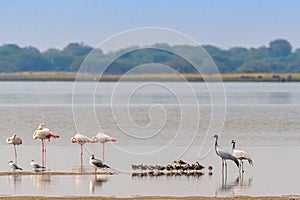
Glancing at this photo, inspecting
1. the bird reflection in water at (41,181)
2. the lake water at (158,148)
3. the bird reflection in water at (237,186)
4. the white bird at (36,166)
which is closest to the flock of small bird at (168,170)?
the lake water at (158,148)

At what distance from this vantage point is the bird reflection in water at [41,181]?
553 inches

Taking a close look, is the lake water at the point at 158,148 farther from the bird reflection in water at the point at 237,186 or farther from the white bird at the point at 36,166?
the white bird at the point at 36,166

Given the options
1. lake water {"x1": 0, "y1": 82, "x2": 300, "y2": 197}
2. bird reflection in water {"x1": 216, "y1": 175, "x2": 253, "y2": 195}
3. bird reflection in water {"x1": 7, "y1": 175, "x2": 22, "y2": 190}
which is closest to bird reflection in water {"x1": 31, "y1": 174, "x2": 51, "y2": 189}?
lake water {"x1": 0, "y1": 82, "x2": 300, "y2": 197}

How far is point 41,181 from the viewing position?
14648 mm

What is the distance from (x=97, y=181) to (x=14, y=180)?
1.55 m

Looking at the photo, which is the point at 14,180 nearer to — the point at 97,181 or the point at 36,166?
the point at 36,166

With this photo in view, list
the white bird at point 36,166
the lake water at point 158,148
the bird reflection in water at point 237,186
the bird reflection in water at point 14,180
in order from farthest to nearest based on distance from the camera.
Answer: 1. the white bird at point 36,166
2. the bird reflection in water at point 14,180
3. the lake water at point 158,148
4. the bird reflection in water at point 237,186

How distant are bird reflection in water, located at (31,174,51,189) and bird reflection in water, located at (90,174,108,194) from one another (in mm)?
802

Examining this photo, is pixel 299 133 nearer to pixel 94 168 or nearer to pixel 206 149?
pixel 206 149

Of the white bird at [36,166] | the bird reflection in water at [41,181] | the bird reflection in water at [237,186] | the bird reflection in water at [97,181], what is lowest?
the bird reflection in water at [237,186]

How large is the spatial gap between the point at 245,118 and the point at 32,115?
8.99m

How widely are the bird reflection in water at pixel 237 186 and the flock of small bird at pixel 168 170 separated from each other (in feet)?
2.90

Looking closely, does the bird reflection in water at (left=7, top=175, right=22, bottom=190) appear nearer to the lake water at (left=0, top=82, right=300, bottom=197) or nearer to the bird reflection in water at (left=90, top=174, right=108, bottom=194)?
the lake water at (left=0, top=82, right=300, bottom=197)

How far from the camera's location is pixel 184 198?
488 inches
